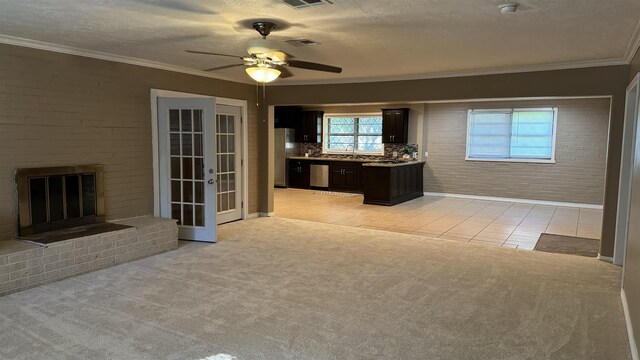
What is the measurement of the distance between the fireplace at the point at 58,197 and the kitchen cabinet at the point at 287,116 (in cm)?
705

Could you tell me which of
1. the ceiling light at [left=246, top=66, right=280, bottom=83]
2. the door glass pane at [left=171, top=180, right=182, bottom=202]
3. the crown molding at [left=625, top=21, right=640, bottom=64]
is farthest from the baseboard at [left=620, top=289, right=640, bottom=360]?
the door glass pane at [left=171, top=180, right=182, bottom=202]

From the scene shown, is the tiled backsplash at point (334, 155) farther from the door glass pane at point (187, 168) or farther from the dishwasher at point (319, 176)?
the door glass pane at point (187, 168)

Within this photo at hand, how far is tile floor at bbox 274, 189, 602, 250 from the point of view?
6574mm

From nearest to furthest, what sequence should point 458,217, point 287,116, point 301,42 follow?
point 301,42, point 458,217, point 287,116

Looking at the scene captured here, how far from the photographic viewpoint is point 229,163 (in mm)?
7027

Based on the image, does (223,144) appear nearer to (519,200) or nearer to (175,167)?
(175,167)

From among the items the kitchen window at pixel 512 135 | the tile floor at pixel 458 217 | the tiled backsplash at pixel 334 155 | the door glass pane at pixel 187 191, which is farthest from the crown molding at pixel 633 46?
the tiled backsplash at pixel 334 155

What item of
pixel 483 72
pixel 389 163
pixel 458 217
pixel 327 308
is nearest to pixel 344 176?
pixel 389 163

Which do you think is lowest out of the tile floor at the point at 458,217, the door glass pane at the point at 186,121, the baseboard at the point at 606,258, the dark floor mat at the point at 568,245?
the dark floor mat at the point at 568,245

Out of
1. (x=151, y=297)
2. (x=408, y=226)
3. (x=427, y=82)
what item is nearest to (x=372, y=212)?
(x=408, y=226)

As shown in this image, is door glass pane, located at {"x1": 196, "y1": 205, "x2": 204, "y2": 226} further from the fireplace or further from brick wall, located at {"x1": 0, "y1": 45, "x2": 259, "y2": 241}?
the fireplace

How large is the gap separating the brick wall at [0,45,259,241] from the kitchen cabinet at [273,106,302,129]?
5489 millimetres

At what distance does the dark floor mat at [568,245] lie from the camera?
5605mm

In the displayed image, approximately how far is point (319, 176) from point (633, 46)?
8.23 metres
